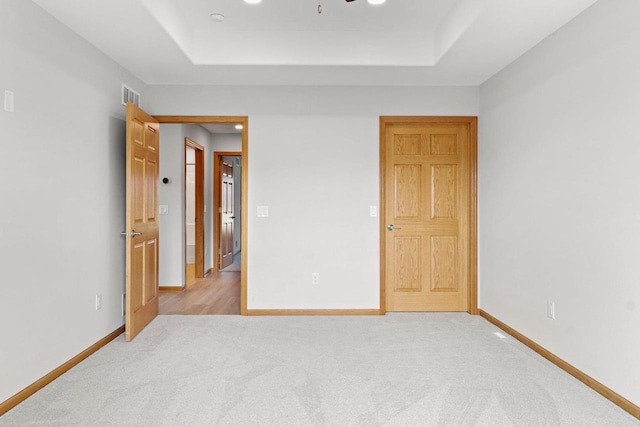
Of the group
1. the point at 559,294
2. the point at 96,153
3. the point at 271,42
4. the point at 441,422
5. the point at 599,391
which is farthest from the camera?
the point at 271,42

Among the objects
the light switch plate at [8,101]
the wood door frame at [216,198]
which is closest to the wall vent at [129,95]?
the light switch plate at [8,101]

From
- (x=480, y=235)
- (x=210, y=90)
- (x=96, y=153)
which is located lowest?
(x=480, y=235)

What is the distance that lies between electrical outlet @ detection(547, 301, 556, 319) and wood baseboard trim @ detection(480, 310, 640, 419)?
264 mm

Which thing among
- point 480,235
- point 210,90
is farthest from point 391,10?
point 480,235

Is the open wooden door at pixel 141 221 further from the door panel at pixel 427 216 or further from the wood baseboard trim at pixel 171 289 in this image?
the door panel at pixel 427 216

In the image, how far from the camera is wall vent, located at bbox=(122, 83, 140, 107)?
138 inches

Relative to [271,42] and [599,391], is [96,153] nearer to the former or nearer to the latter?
[271,42]

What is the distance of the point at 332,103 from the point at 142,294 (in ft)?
8.52

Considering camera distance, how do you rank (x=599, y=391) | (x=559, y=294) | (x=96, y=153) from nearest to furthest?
(x=599, y=391) < (x=559, y=294) < (x=96, y=153)

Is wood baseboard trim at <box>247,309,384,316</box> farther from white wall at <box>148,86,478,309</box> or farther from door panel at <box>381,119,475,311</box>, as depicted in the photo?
door panel at <box>381,119,475,311</box>

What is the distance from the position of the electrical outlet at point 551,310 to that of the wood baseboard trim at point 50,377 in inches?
134

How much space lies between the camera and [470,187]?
13.3 feet

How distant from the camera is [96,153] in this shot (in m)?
→ 3.04

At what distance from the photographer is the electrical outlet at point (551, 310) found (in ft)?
9.20
